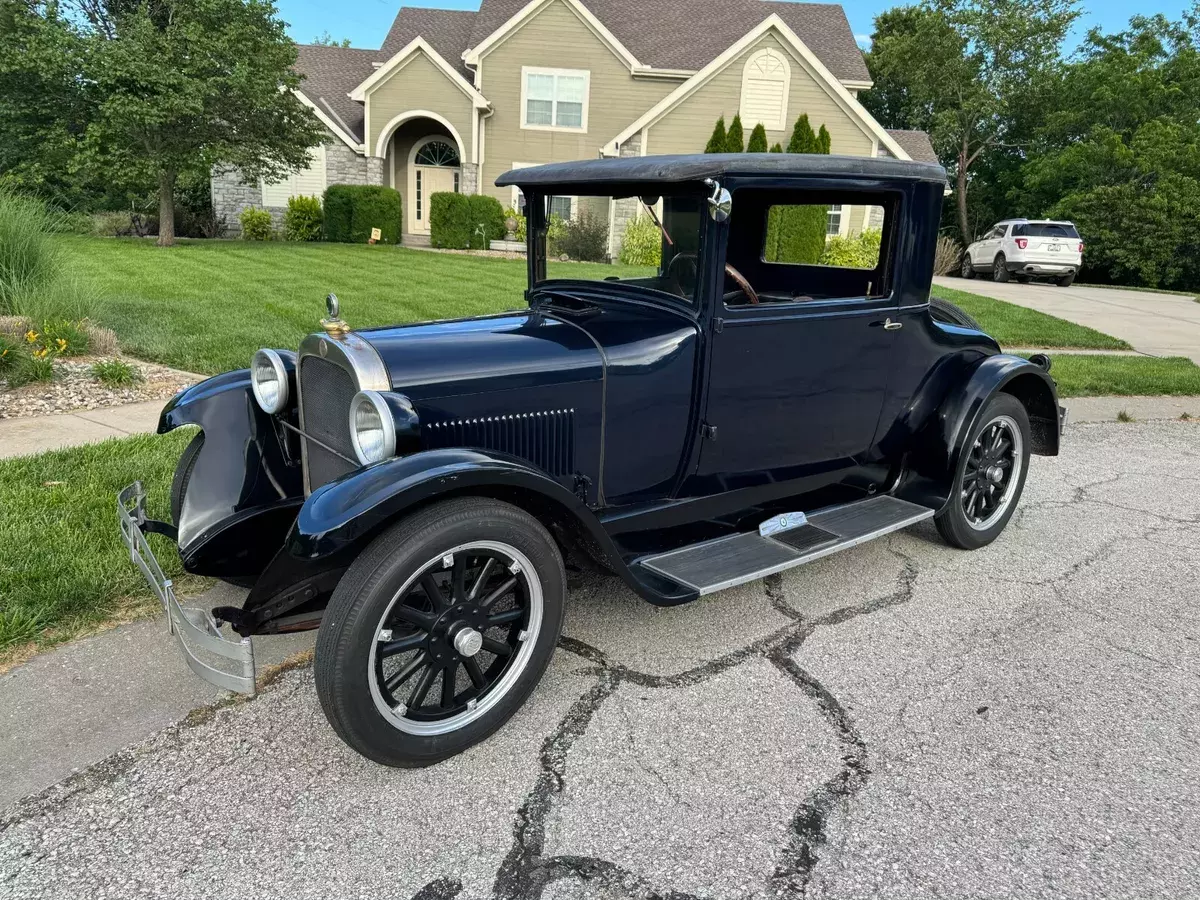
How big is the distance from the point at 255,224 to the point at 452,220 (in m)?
5.52

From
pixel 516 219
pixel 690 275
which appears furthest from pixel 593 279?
pixel 516 219

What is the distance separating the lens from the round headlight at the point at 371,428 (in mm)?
2508

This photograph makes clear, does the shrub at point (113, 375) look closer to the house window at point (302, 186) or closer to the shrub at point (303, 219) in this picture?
the shrub at point (303, 219)

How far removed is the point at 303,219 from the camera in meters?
22.3

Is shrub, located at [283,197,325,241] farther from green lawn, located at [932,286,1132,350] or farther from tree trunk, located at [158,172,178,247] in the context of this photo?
green lawn, located at [932,286,1132,350]

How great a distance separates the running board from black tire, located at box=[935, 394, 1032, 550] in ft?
1.06

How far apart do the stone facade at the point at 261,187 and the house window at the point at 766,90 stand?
10.0 metres

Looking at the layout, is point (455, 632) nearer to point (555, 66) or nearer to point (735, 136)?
point (735, 136)

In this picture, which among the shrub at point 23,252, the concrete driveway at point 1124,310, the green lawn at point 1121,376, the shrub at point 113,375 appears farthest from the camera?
the concrete driveway at point 1124,310

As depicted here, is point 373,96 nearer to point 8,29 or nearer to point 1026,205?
point 8,29

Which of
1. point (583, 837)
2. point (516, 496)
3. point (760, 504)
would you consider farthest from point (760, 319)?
point (583, 837)

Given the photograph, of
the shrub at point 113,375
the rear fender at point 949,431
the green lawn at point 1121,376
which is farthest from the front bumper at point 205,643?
the green lawn at point 1121,376

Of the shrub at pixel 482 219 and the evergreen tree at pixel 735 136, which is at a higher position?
the evergreen tree at pixel 735 136

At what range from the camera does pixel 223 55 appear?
656 inches
